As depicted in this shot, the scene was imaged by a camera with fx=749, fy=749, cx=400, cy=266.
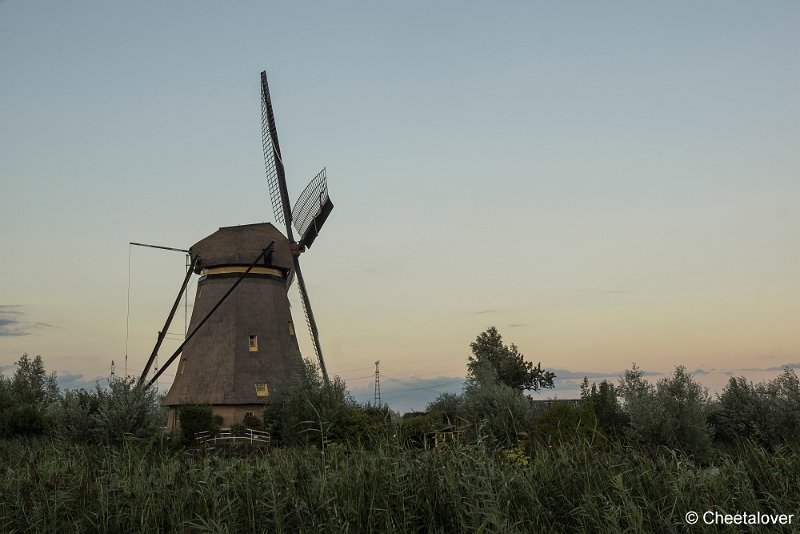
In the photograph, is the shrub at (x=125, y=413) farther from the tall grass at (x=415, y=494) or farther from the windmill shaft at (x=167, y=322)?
the tall grass at (x=415, y=494)

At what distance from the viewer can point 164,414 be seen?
27062 mm

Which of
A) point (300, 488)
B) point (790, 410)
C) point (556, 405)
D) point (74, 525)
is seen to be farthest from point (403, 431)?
point (790, 410)

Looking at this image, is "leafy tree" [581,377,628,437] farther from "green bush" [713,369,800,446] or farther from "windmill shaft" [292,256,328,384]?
"windmill shaft" [292,256,328,384]

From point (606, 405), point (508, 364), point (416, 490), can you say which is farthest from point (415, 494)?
point (508, 364)

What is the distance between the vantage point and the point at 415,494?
8664 millimetres

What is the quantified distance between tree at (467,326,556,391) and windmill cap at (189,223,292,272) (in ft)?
71.7

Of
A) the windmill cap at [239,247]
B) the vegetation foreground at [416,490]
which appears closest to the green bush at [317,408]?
the windmill cap at [239,247]

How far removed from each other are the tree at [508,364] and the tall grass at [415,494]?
4636 cm

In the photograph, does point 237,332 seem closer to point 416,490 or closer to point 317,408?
point 317,408

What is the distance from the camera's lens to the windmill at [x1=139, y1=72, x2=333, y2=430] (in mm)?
36000

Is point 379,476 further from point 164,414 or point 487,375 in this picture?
point 487,375

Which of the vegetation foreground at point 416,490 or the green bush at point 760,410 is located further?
the green bush at point 760,410

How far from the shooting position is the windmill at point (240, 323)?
36000 mm

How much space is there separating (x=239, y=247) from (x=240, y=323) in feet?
12.6
